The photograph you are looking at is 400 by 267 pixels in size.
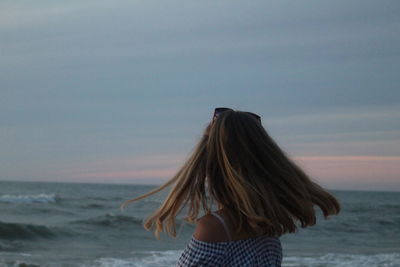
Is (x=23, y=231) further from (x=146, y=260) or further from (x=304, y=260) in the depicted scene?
(x=304, y=260)

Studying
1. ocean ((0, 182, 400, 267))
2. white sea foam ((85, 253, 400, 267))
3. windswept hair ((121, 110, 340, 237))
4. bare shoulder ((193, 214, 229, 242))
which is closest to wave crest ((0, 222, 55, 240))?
ocean ((0, 182, 400, 267))

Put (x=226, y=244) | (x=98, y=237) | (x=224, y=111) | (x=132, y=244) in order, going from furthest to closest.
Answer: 1. (x=98, y=237)
2. (x=132, y=244)
3. (x=224, y=111)
4. (x=226, y=244)

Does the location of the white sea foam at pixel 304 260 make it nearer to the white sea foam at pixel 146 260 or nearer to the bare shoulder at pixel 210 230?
the white sea foam at pixel 146 260

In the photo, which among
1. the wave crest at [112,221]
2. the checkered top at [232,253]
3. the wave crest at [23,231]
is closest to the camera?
the checkered top at [232,253]

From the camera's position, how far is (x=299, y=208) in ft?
6.28

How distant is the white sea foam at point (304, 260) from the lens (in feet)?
38.9

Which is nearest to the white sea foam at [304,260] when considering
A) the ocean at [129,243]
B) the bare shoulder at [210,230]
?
the ocean at [129,243]

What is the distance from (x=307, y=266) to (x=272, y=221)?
1034cm

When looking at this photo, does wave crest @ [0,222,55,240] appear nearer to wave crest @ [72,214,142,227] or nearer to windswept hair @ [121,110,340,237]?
wave crest @ [72,214,142,227]

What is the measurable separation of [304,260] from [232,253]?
11.3 meters

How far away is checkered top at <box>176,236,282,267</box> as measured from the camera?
1.75 metres

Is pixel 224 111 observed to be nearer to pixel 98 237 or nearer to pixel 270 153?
pixel 270 153

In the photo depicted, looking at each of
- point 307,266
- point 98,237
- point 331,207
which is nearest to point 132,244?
point 98,237

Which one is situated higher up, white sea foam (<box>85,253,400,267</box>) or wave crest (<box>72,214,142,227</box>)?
wave crest (<box>72,214,142,227</box>)
